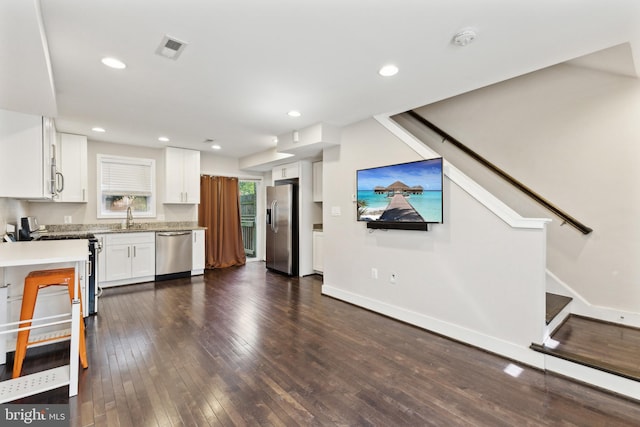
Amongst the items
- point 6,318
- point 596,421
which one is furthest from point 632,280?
point 6,318

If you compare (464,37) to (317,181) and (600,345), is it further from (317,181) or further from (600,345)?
(317,181)

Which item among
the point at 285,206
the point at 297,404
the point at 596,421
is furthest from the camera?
the point at 285,206

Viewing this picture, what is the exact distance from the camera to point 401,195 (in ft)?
10.9

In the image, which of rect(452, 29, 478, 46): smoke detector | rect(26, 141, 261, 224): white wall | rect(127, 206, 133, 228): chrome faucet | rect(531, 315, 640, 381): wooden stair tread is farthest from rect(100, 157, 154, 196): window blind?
rect(531, 315, 640, 381): wooden stair tread

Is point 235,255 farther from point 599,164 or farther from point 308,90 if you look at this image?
point 599,164

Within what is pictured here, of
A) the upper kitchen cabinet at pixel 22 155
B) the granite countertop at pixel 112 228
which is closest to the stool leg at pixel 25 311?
the upper kitchen cabinet at pixel 22 155

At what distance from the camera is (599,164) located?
2881 millimetres

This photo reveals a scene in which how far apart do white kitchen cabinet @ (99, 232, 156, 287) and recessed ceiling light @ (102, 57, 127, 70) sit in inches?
126

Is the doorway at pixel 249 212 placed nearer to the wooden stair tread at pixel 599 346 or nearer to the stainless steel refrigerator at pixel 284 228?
the stainless steel refrigerator at pixel 284 228

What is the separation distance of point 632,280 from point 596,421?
5.72ft

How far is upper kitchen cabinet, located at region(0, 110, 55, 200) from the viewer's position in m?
2.64

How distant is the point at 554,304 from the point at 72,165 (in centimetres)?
681

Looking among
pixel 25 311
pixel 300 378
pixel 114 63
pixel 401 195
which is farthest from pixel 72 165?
pixel 401 195

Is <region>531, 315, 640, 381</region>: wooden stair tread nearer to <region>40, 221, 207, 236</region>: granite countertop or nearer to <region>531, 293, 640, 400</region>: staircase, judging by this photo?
<region>531, 293, 640, 400</region>: staircase
